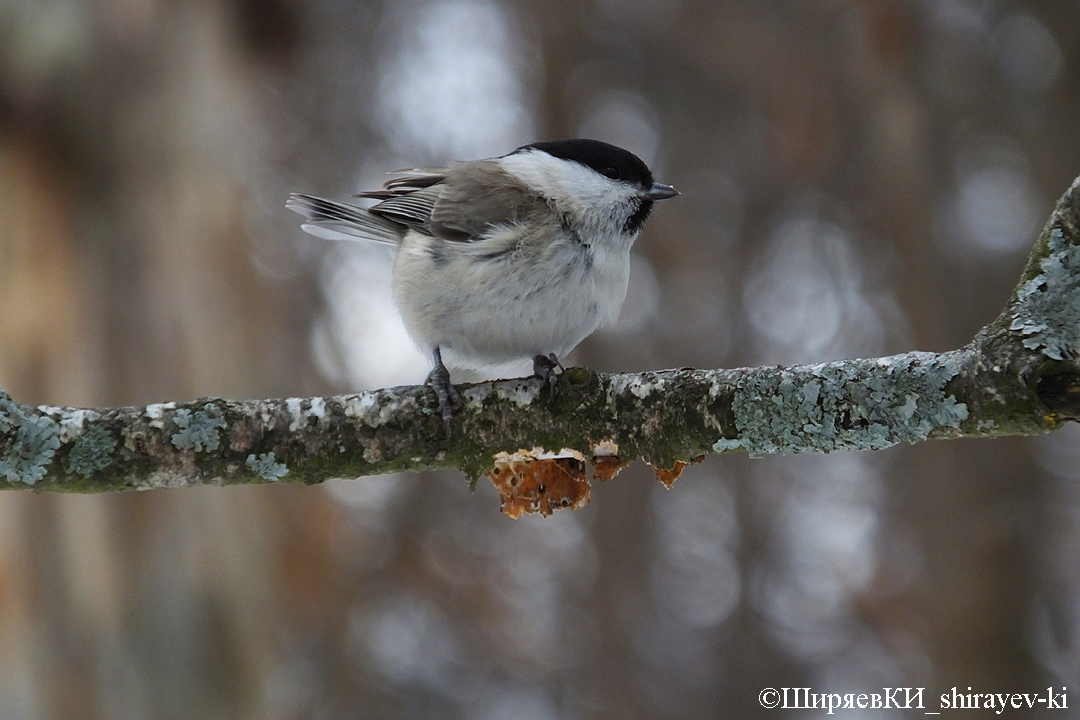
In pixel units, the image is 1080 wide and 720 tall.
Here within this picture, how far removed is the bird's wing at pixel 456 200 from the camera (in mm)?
2684

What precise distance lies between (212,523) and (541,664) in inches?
111

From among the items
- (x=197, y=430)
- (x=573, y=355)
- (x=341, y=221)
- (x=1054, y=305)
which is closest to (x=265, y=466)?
(x=197, y=430)

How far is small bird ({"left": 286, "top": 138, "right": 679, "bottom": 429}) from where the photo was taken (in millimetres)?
2529

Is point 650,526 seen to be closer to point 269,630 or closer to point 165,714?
point 269,630

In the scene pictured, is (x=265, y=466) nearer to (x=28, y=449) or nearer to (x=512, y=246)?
(x=28, y=449)

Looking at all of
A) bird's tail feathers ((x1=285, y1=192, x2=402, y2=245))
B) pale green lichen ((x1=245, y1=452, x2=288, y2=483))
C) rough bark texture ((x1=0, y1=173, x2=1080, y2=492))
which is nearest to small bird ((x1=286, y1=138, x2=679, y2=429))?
bird's tail feathers ((x1=285, y1=192, x2=402, y2=245))

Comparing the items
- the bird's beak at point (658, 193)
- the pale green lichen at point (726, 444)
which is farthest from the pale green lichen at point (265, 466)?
the bird's beak at point (658, 193)

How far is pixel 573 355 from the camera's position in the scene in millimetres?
6227

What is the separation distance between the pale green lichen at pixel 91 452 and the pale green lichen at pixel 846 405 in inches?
51.5

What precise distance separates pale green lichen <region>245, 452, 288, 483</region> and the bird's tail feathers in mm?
1282

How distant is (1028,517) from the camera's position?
473 centimetres

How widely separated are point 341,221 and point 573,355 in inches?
134

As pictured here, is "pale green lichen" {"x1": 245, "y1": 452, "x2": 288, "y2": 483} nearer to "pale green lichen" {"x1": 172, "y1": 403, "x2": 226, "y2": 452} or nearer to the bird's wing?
"pale green lichen" {"x1": 172, "y1": 403, "x2": 226, "y2": 452}

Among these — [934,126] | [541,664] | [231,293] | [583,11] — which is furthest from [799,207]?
[231,293]
